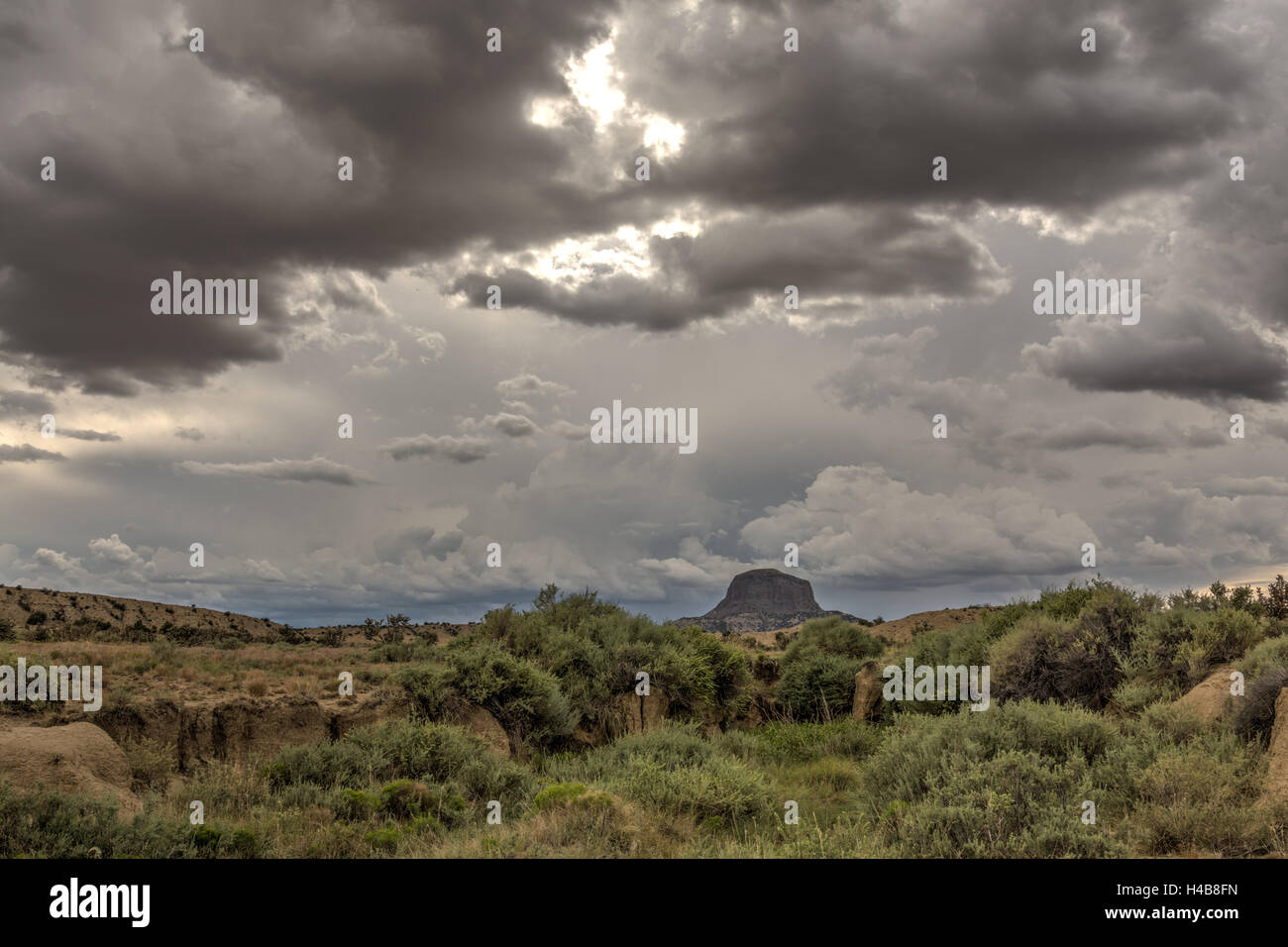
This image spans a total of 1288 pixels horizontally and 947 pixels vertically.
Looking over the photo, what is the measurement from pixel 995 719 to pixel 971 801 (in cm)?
258

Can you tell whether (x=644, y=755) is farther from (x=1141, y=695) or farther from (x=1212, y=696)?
(x=1212, y=696)

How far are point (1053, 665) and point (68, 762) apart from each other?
16897 millimetres

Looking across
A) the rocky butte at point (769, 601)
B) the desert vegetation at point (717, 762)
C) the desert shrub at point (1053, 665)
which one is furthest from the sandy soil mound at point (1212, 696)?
the rocky butte at point (769, 601)

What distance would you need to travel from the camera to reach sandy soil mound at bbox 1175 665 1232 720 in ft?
36.4

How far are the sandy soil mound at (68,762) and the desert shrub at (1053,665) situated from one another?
1555 cm

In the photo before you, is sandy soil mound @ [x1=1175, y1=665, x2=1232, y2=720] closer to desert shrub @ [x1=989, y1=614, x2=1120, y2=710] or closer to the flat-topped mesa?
desert shrub @ [x1=989, y1=614, x2=1120, y2=710]

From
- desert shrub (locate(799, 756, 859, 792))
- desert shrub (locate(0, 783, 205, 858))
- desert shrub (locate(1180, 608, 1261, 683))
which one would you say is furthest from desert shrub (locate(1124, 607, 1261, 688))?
desert shrub (locate(0, 783, 205, 858))

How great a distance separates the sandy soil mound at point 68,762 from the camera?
9188mm

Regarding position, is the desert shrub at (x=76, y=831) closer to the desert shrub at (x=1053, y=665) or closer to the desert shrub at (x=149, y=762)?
the desert shrub at (x=149, y=762)
